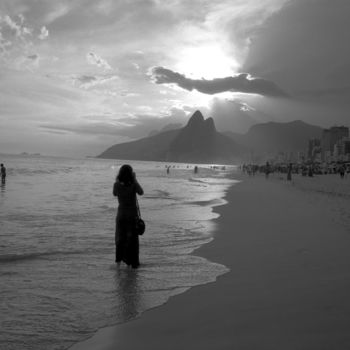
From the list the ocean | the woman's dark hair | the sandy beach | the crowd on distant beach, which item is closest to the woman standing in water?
the woman's dark hair

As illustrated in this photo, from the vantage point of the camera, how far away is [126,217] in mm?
6801

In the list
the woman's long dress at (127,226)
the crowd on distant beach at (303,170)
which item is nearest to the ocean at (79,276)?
the woman's long dress at (127,226)

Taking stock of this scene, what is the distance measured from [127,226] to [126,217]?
6.3 inches

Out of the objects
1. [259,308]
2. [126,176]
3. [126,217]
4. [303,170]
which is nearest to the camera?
[259,308]

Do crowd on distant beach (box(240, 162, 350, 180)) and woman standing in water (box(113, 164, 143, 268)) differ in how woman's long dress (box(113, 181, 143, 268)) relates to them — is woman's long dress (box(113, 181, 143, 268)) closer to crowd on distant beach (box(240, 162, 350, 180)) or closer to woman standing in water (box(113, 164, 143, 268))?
woman standing in water (box(113, 164, 143, 268))

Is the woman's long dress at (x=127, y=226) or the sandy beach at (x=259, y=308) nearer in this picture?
the sandy beach at (x=259, y=308)

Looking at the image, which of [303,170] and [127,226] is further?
[303,170]

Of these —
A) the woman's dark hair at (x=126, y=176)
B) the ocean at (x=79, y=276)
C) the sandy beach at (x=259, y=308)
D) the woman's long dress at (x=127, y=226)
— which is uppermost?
the woman's dark hair at (x=126, y=176)

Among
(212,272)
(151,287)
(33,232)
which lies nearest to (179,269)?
(212,272)

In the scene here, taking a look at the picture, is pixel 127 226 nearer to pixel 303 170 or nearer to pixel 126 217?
pixel 126 217

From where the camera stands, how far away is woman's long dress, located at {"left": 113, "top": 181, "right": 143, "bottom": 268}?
21.7 ft

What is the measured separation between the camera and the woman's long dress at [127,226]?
6.61 meters

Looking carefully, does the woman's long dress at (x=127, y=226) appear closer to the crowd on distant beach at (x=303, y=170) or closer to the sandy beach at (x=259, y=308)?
the sandy beach at (x=259, y=308)

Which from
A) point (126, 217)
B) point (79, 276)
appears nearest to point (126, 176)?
point (126, 217)
